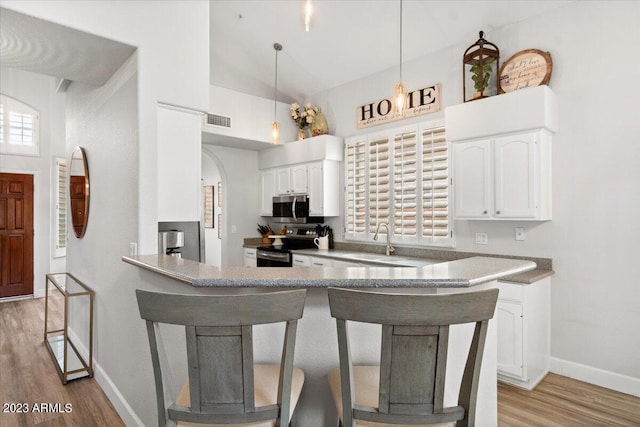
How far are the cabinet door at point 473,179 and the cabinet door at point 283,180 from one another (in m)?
2.53

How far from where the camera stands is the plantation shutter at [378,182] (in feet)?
15.1

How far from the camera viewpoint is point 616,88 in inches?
119

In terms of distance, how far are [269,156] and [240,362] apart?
15.9 feet

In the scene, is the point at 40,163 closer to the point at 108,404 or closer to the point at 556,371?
the point at 108,404

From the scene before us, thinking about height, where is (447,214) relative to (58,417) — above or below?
above

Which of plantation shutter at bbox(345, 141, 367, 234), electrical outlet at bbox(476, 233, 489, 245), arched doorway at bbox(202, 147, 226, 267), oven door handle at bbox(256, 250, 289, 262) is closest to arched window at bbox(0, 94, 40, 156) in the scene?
arched doorway at bbox(202, 147, 226, 267)

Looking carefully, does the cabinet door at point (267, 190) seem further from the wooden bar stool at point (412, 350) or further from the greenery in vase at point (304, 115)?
the wooden bar stool at point (412, 350)

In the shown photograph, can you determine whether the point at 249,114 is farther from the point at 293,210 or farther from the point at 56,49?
the point at 56,49

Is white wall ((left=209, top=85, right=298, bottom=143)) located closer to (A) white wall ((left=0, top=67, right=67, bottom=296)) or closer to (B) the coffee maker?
(B) the coffee maker

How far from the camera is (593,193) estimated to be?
3.12 metres

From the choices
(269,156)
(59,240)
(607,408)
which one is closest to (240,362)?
(607,408)

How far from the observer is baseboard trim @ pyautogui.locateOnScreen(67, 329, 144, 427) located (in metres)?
2.39

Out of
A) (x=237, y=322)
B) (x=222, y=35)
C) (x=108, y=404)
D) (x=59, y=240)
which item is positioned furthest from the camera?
(x=59, y=240)

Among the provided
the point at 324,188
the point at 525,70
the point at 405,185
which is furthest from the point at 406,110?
the point at 324,188
